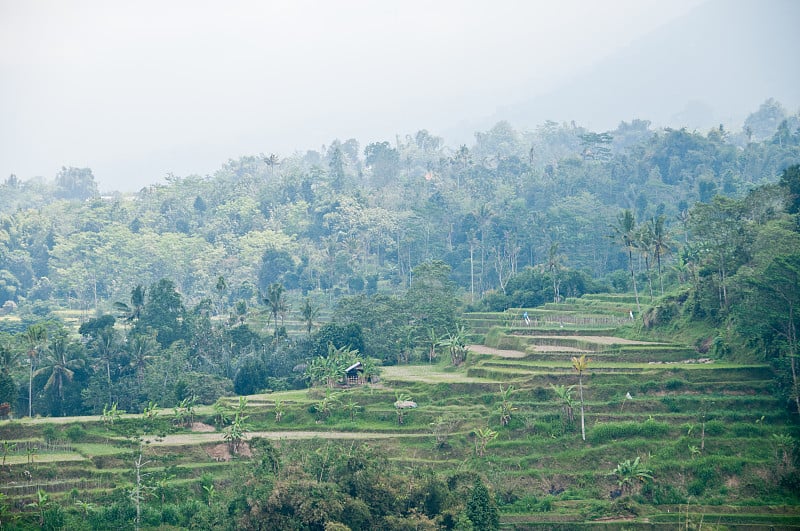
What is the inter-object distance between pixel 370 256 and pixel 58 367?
Result: 32.3 m

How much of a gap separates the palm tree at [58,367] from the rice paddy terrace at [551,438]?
5.36m

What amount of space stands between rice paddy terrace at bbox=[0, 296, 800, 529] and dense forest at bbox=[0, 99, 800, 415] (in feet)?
11.2

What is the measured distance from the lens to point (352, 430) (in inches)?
1404

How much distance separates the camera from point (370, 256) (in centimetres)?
7081

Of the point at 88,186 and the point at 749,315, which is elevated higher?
the point at 88,186

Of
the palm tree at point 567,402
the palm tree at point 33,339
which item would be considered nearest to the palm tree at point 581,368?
the palm tree at point 567,402

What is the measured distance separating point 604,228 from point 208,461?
38101mm

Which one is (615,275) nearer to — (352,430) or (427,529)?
(352,430)

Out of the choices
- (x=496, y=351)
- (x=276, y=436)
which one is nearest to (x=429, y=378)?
(x=496, y=351)

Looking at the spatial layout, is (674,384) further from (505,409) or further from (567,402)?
(505,409)

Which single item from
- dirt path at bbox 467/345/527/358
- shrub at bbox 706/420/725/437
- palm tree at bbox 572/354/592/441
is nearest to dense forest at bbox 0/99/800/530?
shrub at bbox 706/420/725/437

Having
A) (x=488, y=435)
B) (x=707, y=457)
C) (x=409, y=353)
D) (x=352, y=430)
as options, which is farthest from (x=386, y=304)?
(x=707, y=457)

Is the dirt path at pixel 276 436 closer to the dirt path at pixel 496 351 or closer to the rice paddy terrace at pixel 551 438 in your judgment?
the rice paddy terrace at pixel 551 438

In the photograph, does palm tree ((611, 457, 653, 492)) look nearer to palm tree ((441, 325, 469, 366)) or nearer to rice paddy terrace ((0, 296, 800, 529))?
rice paddy terrace ((0, 296, 800, 529))
